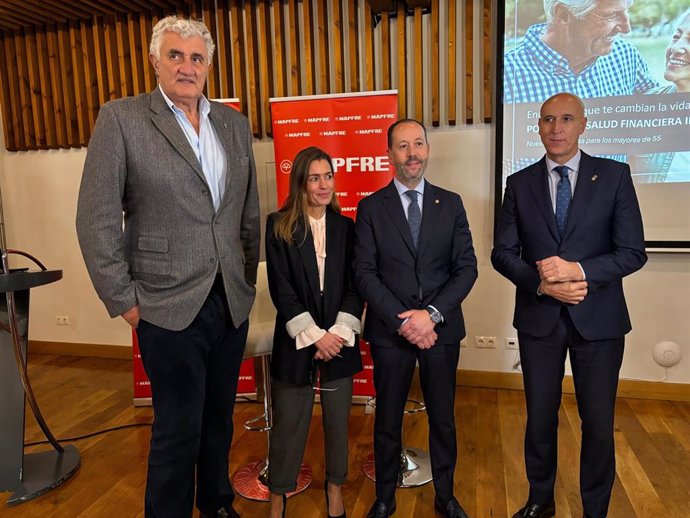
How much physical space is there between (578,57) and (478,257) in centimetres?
145

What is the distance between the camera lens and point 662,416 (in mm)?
3193

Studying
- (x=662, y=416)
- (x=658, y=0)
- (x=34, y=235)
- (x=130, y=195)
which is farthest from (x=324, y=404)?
(x=34, y=235)

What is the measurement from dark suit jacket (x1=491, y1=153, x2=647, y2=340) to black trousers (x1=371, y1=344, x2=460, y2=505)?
1.28ft

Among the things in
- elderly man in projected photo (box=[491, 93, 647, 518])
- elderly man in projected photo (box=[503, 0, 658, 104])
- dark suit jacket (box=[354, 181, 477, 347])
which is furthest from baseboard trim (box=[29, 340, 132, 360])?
elderly man in projected photo (box=[503, 0, 658, 104])

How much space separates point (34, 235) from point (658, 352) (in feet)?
17.0

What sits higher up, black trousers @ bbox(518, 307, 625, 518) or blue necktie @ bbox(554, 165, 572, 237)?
blue necktie @ bbox(554, 165, 572, 237)

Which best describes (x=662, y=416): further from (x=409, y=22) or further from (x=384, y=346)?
(x=409, y=22)

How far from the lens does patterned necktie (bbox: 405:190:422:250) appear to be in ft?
6.72

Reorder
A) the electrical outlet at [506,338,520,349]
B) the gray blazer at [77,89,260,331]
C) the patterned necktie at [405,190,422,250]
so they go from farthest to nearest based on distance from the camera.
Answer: the electrical outlet at [506,338,520,349]
the patterned necktie at [405,190,422,250]
the gray blazer at [77,89,260,331]

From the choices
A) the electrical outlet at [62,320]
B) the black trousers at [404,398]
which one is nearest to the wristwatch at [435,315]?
the black trousers at [404,398]

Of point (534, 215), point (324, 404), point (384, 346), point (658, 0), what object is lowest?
point (324, 404)

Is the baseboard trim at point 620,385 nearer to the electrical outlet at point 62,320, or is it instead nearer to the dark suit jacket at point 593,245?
the dark suit jacket at point 593,245

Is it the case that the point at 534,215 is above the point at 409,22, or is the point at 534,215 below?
below

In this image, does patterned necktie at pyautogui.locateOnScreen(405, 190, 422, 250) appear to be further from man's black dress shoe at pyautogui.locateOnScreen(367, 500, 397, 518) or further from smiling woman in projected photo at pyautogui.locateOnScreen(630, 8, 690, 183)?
smiling woman in projected photo at pyautogui.locateOnScreen(630, 8, 690, 183)
